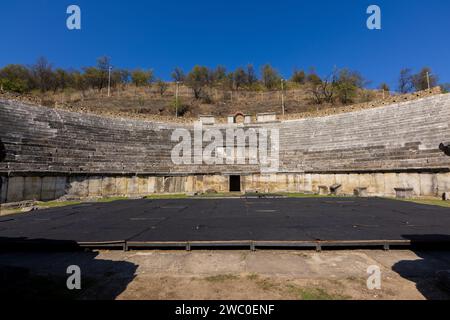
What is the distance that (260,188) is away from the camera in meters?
26.4

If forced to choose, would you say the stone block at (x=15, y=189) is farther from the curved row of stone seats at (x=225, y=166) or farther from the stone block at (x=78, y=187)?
the stone block at (x=78, y=187)

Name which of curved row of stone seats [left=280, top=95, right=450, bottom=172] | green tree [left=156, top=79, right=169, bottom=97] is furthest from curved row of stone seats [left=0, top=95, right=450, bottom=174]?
green tree [left=156, top=79, right=169, bottom=97]

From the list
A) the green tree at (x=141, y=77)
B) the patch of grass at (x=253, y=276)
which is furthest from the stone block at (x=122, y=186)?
the green tree at (x=141, y=77)

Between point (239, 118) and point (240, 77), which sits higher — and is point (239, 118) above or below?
below

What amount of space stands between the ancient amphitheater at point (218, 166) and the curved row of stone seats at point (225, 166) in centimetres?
8

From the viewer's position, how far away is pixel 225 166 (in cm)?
2794

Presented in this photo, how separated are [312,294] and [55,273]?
18.0 feet

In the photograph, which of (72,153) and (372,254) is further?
(72,153)

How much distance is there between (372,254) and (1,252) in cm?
1044

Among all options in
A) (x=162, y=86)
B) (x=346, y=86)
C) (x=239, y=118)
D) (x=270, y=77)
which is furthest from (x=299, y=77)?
(x=239, y=118)

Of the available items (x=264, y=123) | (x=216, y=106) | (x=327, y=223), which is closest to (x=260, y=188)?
(x=264, y=123)

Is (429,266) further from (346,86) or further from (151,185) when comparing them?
(346,86)
